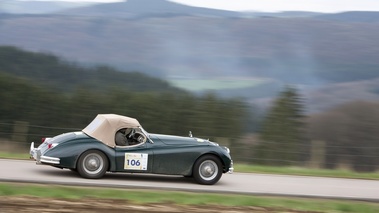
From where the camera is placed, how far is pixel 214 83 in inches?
1672

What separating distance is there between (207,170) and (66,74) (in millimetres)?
29683

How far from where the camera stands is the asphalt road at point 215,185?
12.4m

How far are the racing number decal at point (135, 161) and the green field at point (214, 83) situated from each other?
2503 cm

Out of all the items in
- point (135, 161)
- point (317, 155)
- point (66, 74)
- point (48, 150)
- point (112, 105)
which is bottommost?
point (135, 161)

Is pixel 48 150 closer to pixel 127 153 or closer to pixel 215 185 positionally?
pixel 127 153

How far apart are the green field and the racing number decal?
25.0m

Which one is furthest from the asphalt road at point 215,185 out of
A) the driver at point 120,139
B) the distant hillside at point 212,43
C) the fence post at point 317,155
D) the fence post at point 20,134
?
the distant hillside at point 212,43

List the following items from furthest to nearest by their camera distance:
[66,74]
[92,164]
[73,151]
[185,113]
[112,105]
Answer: [66,74] < [112,105] < [185,113] < [92,164] < [73,151]

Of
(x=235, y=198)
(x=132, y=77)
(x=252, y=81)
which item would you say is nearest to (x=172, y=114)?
(x=132, y=77)

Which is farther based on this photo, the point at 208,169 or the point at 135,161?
the point at 208,169

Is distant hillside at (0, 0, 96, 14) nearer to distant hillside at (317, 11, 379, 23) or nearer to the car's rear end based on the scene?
distant hillside at (317, 11, 379, 23)

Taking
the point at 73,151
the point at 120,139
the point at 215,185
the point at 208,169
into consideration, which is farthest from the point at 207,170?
the point at 73,151

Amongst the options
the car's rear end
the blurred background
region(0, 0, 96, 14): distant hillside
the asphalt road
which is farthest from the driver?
region(0, 0, 96, 14): distant hillside

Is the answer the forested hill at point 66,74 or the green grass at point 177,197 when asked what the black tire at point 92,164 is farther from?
the forested hill at point 66,74
